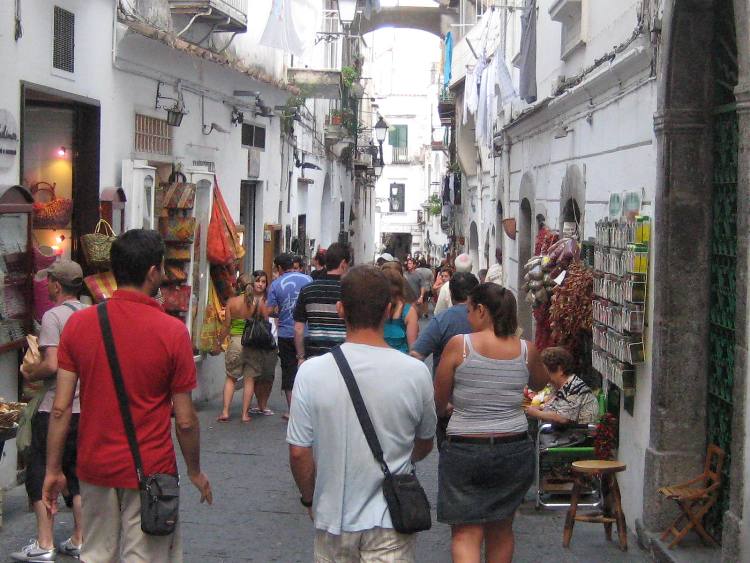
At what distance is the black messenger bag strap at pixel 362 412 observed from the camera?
3672 millimetres

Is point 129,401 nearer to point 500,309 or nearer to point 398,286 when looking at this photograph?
point 500,309

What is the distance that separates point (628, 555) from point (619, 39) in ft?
12.7

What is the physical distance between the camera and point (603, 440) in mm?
7449

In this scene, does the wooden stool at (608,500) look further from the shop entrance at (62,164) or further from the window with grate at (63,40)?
the window with grate at (63,40)

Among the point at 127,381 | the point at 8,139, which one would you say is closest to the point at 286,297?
the point at 8,139

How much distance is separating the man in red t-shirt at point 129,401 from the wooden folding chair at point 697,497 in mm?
3106

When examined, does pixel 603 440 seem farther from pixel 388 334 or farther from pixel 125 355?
pixel 125 355

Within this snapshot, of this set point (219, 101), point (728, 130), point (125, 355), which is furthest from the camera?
point (219, 101)

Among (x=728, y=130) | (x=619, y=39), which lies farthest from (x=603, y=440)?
(x=619, y=39)

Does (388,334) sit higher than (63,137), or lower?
lower

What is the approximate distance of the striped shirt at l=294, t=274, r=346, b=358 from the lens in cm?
746

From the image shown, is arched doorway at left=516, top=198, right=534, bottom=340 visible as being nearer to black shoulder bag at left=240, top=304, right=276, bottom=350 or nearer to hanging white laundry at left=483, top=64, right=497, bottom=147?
hanging white laundry at left=483, top=64, right=497, bottom=147

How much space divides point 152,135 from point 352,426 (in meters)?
8.07

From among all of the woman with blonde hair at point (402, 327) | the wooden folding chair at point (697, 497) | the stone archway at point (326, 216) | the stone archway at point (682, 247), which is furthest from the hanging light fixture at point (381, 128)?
the wooden folding chair at point (697, 497)
